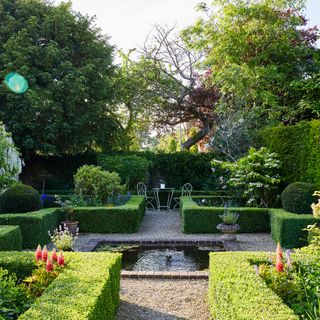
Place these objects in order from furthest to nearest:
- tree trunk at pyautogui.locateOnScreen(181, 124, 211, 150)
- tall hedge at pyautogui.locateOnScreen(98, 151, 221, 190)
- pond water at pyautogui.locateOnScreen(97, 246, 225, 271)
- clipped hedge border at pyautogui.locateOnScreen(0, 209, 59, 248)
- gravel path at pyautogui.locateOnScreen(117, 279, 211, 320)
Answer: tree trunk at pyautogui.locateOnScreen(181, 124, 211, 150), tall hedge at pyautogui.locateOnScreen(98, 151, 221, 190), clipped hedge border at pyautogui.locateOnScreen(0, 209, 59, 248), pond water at pyautogui.locateOnScreen(97, 246, 225, 271), gravel path at pyautogui.locateOnScreen(117, 279, 211, 320)

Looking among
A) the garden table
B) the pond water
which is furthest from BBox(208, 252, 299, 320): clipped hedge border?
the garden table

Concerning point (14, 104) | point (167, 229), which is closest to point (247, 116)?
point (167, 229)

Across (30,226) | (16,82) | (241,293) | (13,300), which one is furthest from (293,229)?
(16,82)

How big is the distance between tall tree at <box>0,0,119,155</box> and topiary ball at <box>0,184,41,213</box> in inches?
248

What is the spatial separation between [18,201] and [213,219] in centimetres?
472

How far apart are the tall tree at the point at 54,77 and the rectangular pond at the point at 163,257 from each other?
8870 millimetres

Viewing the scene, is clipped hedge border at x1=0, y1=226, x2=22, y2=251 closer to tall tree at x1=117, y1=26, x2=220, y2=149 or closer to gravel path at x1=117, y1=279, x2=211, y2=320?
gravel path at x1=117, y1=279, x2=211, y2=320

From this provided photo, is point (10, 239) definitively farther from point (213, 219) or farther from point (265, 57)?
point (265, 57)

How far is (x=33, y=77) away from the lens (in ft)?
51.0

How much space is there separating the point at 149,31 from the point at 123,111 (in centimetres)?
440

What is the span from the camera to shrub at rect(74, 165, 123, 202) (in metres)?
11.5

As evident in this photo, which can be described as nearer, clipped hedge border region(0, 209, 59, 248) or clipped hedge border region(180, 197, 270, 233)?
clipped hedge border region(0, 209, 59, 248)

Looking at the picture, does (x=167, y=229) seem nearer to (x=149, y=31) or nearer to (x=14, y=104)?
(x=14, y=104)

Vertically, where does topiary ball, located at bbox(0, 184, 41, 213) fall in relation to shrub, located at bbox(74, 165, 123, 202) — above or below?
below
